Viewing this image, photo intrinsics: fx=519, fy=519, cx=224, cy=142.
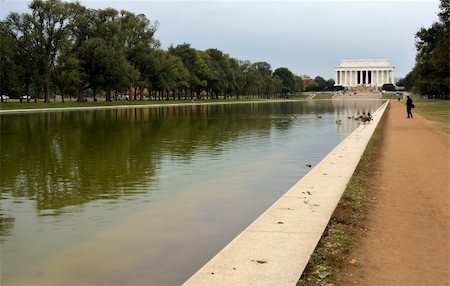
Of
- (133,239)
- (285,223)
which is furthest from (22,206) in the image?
(285,223)

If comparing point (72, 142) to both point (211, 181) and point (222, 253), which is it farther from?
point (222, 253)

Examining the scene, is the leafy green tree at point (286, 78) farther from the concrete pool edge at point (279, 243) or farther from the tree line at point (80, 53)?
the concrete pool edge at point (279, 243)

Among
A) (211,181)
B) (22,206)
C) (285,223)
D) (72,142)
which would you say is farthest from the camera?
(72,142)

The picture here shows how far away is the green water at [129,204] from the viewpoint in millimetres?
7613

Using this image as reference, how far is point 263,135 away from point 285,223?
65.7 feet

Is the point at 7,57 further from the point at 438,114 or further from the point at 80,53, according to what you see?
the point at 438,114

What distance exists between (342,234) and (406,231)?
1.14 metres

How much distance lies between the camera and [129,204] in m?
11.2

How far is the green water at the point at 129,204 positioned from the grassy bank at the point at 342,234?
1690mm

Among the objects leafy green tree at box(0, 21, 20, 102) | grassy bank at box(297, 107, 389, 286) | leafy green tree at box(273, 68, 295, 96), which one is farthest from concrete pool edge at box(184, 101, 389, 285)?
leafy green tree at box(273, 68, 295, 96)

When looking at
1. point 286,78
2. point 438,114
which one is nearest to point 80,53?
point 438,114

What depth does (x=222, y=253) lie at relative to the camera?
7.05m

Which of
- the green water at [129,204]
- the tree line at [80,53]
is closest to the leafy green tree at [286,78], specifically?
the tree line at [80,53]

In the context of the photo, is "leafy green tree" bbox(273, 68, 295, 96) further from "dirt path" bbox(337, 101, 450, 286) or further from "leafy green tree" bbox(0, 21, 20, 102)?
"dirt path" bbox(337, 101, 450, 286)
